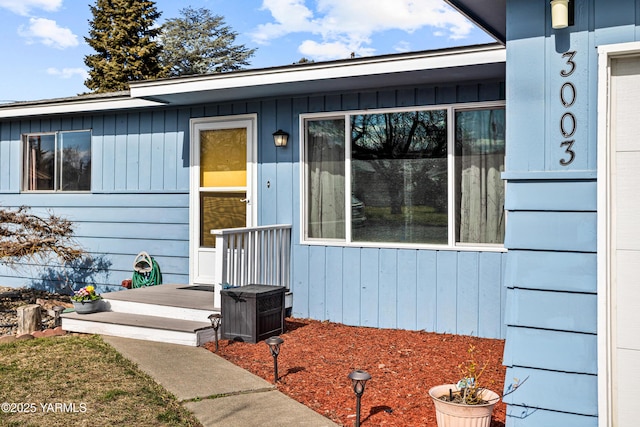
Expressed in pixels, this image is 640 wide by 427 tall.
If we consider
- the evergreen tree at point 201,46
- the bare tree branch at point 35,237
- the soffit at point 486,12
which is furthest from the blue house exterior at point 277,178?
the evergreen tree at point 201,46

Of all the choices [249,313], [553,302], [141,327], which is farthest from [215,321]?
[553,302]

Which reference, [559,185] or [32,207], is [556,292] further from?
[32,207]

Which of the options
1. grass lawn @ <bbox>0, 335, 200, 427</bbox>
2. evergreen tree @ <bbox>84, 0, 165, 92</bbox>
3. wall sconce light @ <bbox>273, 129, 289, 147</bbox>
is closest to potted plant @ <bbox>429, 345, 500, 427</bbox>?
grass lawn @ <bbox>0, 335, 200, 427</bbox>

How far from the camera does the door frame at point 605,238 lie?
2.80 metres

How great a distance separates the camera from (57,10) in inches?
1433

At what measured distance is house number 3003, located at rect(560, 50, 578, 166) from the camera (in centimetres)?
293

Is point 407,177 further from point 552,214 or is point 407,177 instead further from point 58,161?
point 58,161

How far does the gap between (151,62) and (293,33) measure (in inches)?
982

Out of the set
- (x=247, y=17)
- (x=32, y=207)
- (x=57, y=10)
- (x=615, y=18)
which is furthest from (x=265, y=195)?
(x=57, y=10)

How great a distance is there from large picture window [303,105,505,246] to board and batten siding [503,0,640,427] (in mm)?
2497

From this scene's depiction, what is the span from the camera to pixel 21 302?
7.48 meters

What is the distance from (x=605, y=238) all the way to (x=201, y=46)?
34.3 metres

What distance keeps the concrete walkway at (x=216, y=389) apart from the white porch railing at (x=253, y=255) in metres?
0.87

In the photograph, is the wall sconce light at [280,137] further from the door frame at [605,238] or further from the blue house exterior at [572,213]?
the door frame at [605,238]
